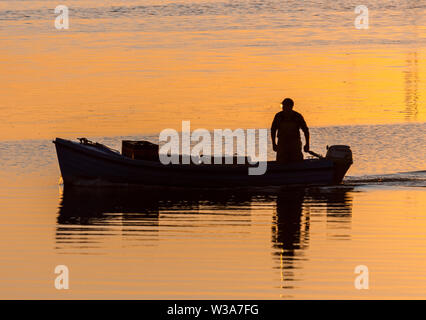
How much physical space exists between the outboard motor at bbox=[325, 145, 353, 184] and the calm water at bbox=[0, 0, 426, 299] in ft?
1.14

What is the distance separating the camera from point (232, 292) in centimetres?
1923

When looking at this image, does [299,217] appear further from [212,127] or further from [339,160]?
[212,127]

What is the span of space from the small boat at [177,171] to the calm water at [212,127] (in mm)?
360

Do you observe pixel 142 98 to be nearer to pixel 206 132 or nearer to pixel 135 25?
pixel 206 132

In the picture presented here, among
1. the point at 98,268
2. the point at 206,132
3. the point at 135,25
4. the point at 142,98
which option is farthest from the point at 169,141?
the point at 135,25

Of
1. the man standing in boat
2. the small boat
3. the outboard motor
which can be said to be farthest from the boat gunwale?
the outboard motor

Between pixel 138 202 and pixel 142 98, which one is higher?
pixel 142 98

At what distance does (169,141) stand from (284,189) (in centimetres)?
821

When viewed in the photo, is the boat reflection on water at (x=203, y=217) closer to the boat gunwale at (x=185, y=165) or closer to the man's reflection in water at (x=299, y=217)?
the man's reflection in water at (x=299, y=217)

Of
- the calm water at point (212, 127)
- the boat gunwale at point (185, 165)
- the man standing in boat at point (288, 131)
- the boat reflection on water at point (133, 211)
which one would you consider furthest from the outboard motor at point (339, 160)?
the boat reflection on water at point (133, 211)

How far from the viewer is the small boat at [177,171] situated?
2925 cm

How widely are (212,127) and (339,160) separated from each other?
9020 mm

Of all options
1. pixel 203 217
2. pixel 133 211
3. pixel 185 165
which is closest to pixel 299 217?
pixel 203 217

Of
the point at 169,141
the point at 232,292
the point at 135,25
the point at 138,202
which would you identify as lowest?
the point at 232,292
